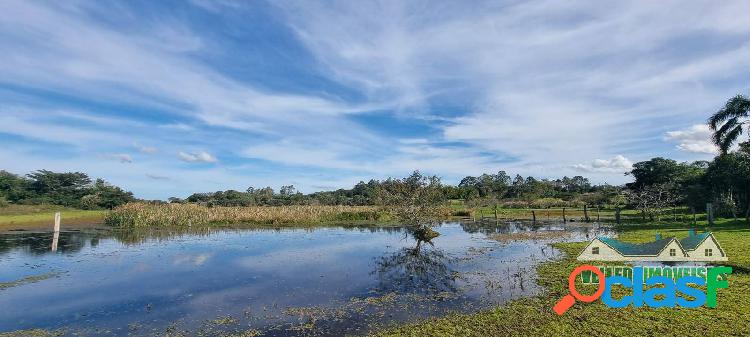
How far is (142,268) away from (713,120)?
3313 cm

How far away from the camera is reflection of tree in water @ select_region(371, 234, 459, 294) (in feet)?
42.4

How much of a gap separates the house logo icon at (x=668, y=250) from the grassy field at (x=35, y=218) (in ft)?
131

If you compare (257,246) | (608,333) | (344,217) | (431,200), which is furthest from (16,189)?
(608,333)

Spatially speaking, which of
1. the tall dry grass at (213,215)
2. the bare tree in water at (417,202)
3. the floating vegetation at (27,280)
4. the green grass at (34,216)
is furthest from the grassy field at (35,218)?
the bare tree in water at (417,202)

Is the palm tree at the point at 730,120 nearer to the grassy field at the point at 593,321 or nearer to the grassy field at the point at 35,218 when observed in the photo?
the grassy field at the point at 593,321

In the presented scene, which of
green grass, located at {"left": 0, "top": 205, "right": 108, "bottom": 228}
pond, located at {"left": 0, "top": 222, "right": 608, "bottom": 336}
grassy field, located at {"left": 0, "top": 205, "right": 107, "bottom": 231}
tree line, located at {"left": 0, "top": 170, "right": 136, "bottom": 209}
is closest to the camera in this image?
pond, located at {"left": 0, "top": 222, "right": 608, "bottom": 336}

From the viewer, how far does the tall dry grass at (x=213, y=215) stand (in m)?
35.4

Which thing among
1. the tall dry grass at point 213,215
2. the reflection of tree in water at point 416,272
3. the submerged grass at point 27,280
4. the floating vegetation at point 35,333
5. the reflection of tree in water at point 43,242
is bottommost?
the floating vegetation at point 35,333

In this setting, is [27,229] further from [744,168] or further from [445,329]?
[744,168]

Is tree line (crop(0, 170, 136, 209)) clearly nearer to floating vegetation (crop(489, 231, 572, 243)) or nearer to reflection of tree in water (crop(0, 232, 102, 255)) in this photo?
reflection of tree in water (crop(0, 232, 102, 255))

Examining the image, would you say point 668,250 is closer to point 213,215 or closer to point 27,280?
point 27,280

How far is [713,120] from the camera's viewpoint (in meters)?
25.5

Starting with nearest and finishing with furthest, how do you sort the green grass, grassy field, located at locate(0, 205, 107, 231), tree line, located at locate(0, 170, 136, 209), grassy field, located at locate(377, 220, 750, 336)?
1. grassy field, located at locate(377, 220, 750, 336)
2. grassy field, located at locate(0, 205, 107, 231)
3. the green grass
4. tree line, located at locate(0, 170, 136, 209)

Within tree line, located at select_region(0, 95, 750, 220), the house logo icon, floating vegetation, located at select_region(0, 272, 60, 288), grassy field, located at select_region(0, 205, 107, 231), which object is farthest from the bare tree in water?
grassy field, located at select_region(0, 205, 107, 231)
